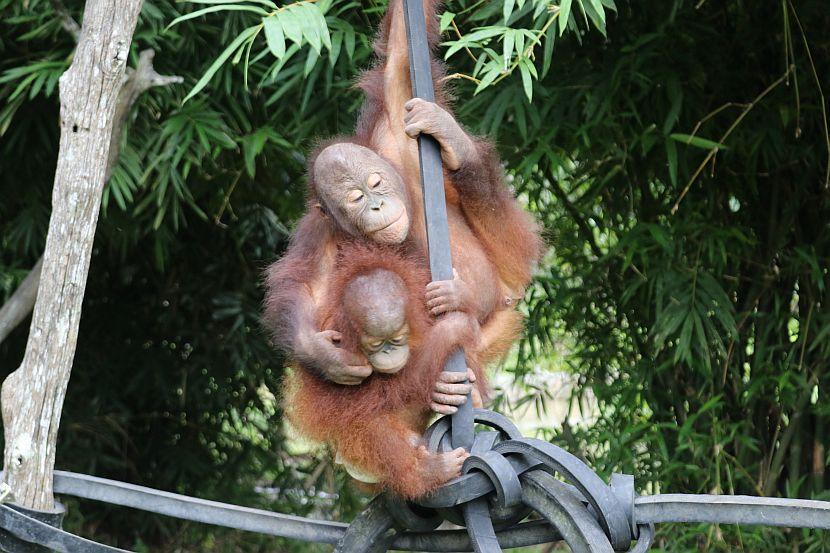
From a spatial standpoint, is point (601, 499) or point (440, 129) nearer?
point (601, 499)

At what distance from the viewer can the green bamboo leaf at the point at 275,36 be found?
1.72m

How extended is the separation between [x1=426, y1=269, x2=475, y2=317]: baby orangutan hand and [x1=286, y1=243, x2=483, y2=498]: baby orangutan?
2 centimetres

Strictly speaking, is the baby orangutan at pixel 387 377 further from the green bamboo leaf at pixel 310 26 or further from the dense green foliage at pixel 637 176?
the dense green foliage at pixel 637 176

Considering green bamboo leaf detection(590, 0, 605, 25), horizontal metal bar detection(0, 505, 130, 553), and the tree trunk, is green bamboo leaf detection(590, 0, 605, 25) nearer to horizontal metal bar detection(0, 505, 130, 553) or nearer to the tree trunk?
the tree trunk

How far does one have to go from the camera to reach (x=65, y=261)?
6.15ft

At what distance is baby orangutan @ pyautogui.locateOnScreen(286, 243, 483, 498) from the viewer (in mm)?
1639

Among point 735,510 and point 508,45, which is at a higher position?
point 508,45

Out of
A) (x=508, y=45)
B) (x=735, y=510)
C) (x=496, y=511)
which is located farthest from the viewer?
(x=508, y=45)

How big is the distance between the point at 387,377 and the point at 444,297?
161 millimetres

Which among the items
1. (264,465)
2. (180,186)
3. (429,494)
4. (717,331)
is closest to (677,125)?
(717,331)

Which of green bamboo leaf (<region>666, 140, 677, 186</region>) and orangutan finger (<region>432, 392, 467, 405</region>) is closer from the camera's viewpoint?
orangutan finger (<region>432, 392, 467, 405</region>)

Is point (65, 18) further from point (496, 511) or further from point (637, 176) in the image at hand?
point (496, 511)

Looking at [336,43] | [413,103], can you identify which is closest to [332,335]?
[413,103]

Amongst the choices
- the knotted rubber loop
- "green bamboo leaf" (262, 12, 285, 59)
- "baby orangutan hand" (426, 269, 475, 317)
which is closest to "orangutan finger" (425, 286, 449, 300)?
"baby orangutan hand" (426, 269, 475, 317)
